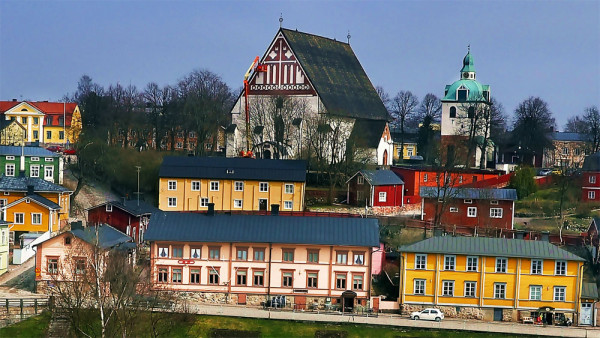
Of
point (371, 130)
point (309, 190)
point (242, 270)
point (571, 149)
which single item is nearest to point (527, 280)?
point (242, 270)

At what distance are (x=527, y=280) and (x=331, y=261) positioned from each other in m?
8.39

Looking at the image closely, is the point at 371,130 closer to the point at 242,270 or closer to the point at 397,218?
the point at 397,218

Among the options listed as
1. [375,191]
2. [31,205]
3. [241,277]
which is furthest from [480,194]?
[31,205]

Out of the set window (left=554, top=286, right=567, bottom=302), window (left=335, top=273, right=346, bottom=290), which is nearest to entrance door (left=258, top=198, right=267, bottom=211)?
window (left=335, top=273, right=346, bottom=290)

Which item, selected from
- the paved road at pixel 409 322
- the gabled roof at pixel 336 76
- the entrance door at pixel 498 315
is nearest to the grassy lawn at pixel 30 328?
the paved road at pixel 409 322

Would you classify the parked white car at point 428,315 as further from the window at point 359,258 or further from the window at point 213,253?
the window at point 213,253

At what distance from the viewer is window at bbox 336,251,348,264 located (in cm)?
4294

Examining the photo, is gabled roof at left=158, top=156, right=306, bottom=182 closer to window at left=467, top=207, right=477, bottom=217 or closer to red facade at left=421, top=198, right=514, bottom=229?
red facade at left=421, top=198, right=514, bottom=229

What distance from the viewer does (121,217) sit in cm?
4981

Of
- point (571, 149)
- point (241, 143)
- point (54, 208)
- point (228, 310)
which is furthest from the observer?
point (571, 149)

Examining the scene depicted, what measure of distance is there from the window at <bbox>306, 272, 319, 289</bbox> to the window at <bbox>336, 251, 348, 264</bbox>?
1110 millimetres

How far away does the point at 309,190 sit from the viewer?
5891 cm

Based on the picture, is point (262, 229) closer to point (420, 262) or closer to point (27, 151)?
point (420, 262)

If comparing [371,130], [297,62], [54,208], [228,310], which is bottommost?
[228,310]
